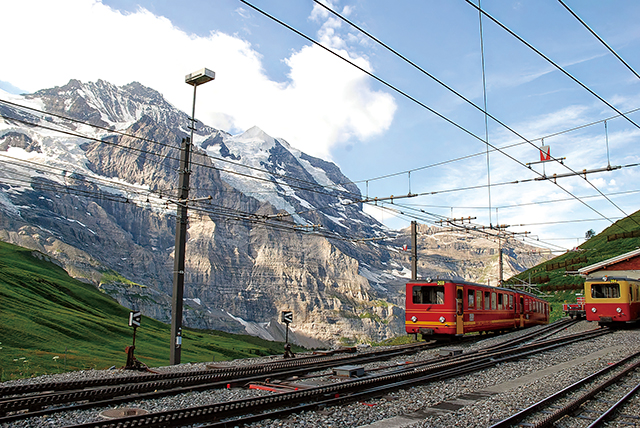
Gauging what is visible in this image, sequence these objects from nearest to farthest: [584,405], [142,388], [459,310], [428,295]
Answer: [584,405] → [142,388] → [459,310] → [428,295]

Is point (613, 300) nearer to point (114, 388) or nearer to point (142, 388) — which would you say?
point (142, 388)

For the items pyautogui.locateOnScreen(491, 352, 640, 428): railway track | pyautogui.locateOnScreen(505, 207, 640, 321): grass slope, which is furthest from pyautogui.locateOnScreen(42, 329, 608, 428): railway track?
pyautogui.locateOnScreen(505, 207, 640, 321): grass slope

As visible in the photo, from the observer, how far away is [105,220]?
193625mm

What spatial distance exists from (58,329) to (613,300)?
1986 inches

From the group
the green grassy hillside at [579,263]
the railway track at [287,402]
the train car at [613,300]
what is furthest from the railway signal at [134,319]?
the green grassy hillside at [579,263]

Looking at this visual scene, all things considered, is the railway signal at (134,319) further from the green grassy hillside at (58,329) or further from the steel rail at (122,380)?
the green grassy hillside at (58,329)

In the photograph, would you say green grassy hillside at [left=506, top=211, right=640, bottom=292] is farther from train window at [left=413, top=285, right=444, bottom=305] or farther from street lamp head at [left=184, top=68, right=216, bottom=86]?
street lamp head at [left=184, top=68, right=216, bottom=86]

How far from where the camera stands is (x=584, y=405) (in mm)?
10141

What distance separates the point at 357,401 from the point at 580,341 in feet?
60.3

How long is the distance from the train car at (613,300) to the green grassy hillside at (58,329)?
29914 millimetres

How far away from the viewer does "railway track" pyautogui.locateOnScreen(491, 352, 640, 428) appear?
8688 millimetres

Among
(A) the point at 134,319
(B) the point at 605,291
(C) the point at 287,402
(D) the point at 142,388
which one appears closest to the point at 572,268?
(B) the point at 605,291

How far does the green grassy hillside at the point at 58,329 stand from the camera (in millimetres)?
30078

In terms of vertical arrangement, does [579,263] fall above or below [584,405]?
above
